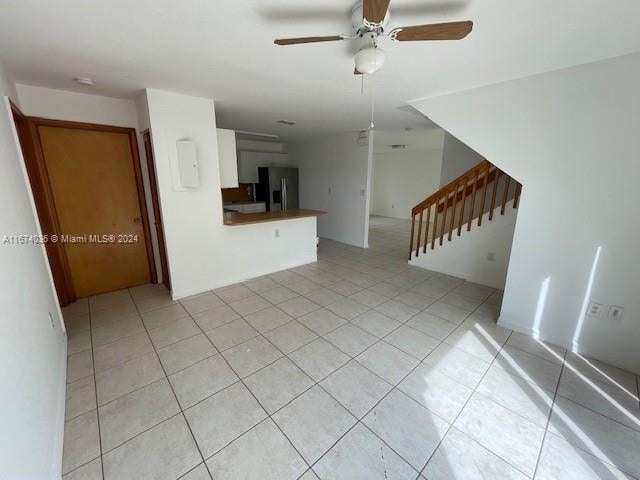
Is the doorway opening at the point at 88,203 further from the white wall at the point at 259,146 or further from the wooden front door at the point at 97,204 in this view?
the white wall at the point at 259,146

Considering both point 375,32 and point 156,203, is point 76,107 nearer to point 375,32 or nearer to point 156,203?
point 156,203

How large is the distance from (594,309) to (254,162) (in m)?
6.27

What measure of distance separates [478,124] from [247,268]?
3.37 metres

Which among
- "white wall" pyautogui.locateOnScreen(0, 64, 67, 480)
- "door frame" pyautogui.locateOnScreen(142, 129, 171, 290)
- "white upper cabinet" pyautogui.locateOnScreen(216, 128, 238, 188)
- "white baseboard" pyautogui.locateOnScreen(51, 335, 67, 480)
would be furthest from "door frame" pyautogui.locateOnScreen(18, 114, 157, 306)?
"white baseboard" pyautogui.locateOnScreen(51, 335, 67, 480)

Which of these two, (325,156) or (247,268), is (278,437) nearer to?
(247,268)

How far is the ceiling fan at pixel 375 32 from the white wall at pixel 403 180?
756 cm

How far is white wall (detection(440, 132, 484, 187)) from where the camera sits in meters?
4.44

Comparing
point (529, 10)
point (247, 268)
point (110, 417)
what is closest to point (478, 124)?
point (529, 10)

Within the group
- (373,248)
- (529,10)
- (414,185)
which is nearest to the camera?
(529,10)

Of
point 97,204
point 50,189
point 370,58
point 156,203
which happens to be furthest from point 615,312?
point 50,189

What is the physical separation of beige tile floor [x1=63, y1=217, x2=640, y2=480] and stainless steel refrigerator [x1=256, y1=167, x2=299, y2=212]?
372 centimetres

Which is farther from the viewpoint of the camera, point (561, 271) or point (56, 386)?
point (561, 271)

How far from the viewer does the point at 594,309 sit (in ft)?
7.11

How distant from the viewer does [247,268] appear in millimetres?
3814
